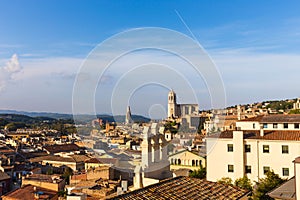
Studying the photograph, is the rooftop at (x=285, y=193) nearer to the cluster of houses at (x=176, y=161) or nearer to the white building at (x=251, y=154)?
the cluster of houses at (x=176, y=161)

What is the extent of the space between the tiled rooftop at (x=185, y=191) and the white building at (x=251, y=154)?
1005 centimetres

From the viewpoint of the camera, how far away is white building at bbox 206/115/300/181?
15.2 meters

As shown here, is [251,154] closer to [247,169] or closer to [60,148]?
[247,169]

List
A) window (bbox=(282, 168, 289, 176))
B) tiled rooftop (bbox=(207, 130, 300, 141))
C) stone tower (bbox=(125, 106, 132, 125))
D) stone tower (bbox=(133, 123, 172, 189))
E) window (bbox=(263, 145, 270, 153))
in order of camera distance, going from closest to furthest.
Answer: stone tower (bbox=(133, 123, 172, 189)) < stone tower (bbox=(125, 106, 132, 125)) < window (bbox=(282, 168, 289, 176)) < tiled rooftop (bbox=(207, 130, 300, 141)) < window (bbox=(263, 145, 270, 153))

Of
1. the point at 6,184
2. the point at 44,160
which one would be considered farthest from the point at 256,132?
the point at 44,160

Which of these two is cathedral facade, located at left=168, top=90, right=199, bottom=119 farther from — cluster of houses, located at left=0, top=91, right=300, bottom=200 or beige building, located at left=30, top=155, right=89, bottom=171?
beige building, located at left=30, top=155, right=89, bottom=171

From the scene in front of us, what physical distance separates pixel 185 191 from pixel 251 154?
11.4 meters

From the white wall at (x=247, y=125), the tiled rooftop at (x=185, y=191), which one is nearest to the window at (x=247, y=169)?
the white wall at (x=247, y=125)

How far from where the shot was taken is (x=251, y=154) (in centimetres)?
1609

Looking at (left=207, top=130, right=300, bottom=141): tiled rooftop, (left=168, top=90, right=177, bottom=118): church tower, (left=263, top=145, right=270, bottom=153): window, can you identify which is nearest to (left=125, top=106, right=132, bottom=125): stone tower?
(left=168, top=90, right=177, bottom=118): church tower

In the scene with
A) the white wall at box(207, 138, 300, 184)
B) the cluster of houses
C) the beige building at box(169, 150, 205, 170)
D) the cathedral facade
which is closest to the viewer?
the cluster of houses

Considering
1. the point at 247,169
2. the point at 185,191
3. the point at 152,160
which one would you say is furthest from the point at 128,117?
the point at 247,169

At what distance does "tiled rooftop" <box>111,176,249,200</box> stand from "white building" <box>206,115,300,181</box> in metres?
10.1

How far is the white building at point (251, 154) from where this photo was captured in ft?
49.8
